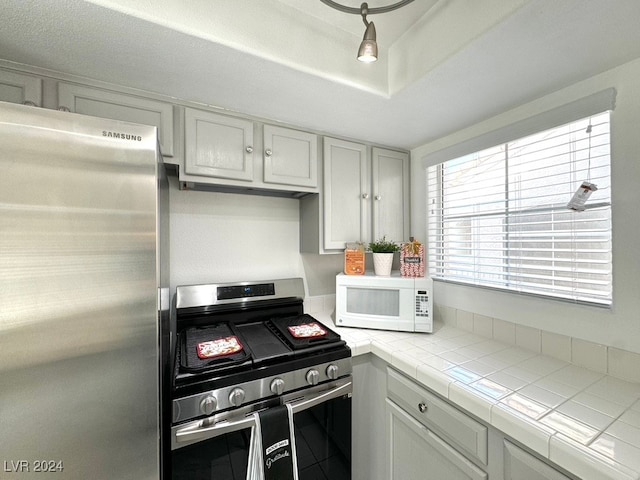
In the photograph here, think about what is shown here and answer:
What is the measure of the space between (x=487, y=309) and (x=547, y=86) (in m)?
1.12

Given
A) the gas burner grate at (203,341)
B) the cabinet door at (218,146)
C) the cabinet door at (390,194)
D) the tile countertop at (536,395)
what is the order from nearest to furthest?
the tile countertop at (536,395) < the gas burner grate at (203,341) < the cabinet door at (218,146) < the cabinet door at (390,194)

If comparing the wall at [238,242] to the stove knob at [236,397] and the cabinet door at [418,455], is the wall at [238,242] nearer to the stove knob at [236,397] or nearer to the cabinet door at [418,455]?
the stove knob at [236,397]

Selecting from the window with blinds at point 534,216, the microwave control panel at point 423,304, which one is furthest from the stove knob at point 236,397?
the window with blinds at point 534,216

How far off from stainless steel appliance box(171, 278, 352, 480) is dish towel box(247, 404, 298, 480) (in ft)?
0.11

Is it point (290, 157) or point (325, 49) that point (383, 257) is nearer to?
point (290, 157)

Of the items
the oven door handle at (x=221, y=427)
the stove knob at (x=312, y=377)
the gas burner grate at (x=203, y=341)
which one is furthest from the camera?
the stove knob at (x=312, y=377)

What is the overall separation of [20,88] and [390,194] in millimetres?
1928

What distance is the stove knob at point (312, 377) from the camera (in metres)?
1.20

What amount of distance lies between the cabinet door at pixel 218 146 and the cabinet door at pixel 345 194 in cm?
50

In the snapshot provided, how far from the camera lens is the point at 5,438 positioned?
0.69 metres

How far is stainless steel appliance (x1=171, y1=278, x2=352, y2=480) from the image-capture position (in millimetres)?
992

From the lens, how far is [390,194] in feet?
6.34

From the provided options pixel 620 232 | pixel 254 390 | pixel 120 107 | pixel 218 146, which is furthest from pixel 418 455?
pixel 120 107

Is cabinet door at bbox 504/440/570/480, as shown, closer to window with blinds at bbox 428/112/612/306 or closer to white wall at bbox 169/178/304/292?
window with blinds at bbox 428/112/612/306
